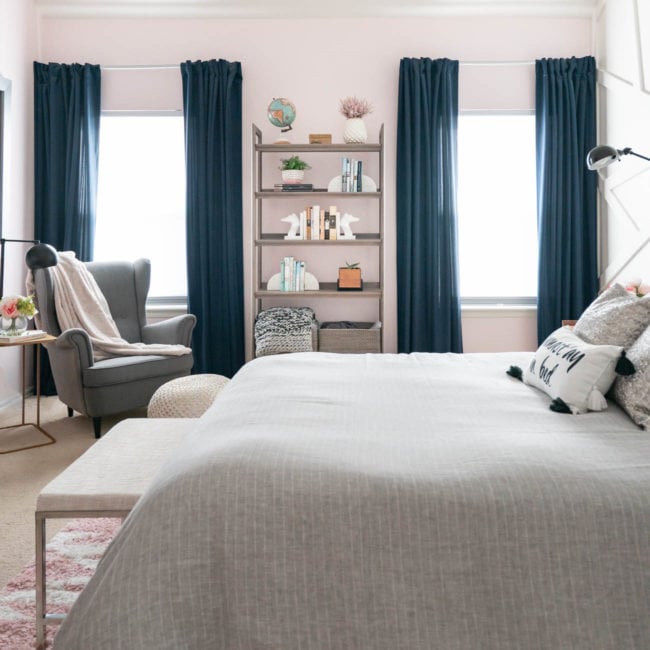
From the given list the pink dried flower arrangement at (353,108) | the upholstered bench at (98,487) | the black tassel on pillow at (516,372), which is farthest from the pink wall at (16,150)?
the black tassel on pillow at (516,372)

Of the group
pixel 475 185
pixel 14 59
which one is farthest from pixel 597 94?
pixel 14 59

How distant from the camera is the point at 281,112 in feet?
15.4

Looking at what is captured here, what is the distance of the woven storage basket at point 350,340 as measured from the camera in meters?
4.75

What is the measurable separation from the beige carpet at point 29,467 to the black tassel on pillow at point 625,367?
6.20 feet

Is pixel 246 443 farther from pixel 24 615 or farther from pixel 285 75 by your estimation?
pixel 285 75

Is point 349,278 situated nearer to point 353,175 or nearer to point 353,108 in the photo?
point 353,175

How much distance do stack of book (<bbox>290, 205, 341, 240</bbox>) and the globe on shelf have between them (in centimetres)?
62

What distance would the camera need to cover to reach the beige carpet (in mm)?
2369

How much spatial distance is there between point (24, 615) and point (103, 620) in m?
0.90

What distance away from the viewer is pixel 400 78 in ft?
16.1

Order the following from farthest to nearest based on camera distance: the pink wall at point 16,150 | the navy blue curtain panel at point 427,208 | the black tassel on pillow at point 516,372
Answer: the navy blue curtain panel at point 427,208 < the pink wall at point 16,150 < the black tassel on pillow at point 516,372

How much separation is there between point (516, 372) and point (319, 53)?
11.4 ft

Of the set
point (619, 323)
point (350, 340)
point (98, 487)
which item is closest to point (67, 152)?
point (350, 340)

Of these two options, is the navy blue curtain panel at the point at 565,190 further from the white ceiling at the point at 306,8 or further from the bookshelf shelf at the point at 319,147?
the bookshelf shelf at the point at 319,147
